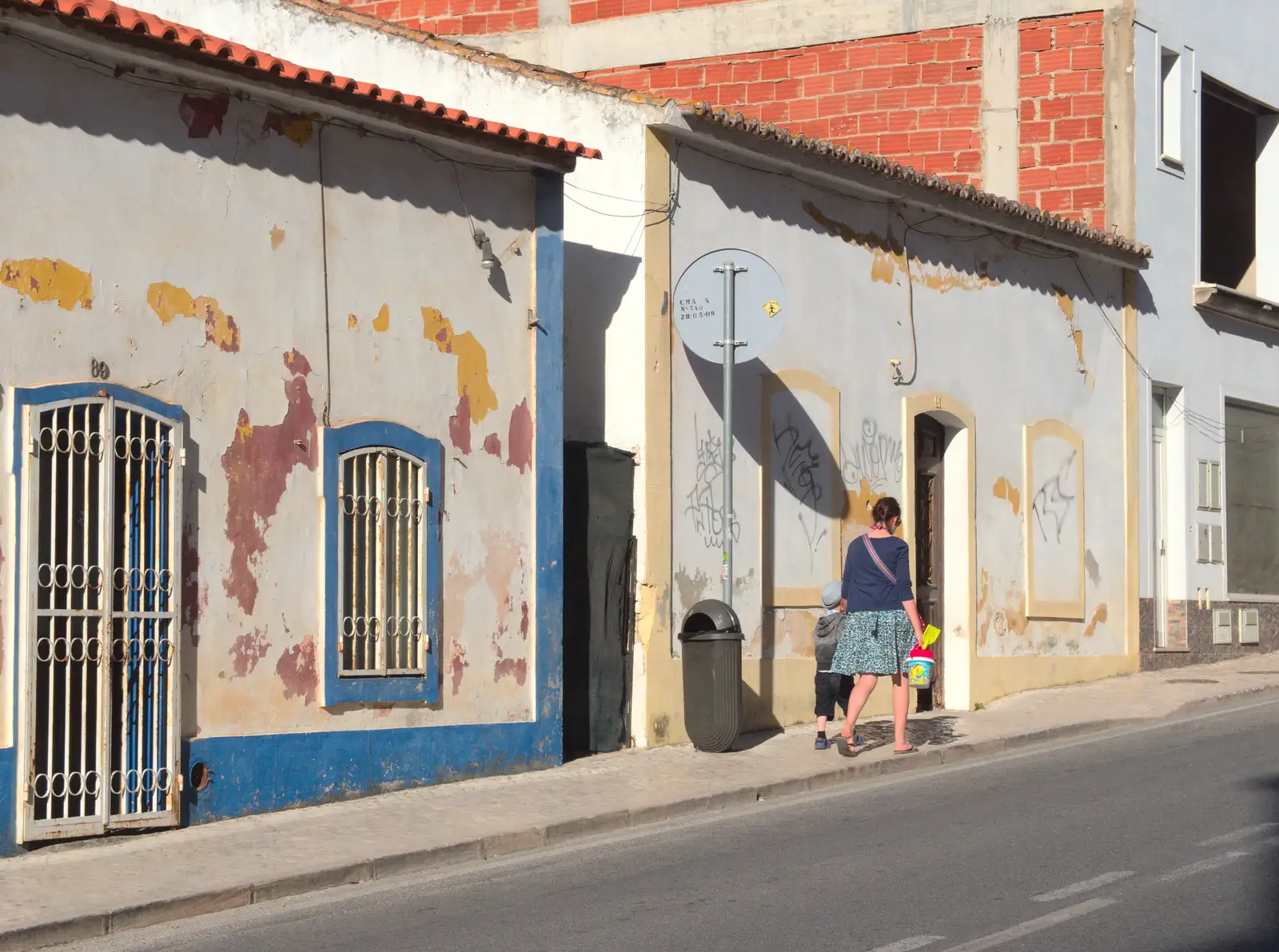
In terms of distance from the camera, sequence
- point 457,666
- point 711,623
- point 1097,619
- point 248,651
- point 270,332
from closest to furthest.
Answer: point 248,651
point 270,332
point 457,666
point 711,623
point 1097,619

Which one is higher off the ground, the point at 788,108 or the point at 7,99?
the point at 788,108

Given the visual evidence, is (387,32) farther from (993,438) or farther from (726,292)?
(993,438)

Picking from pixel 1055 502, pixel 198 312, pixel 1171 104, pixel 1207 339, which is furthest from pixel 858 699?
pixel 1207 339

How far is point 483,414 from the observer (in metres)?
12.4

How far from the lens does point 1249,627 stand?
902 inches

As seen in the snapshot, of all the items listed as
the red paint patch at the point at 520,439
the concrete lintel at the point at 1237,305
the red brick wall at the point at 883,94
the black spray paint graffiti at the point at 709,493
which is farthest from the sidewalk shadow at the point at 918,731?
the concrete lintel at the point at 1237,305

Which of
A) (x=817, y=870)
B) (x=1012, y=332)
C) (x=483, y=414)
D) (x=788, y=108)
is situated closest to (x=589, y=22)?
(x=788, y=108)

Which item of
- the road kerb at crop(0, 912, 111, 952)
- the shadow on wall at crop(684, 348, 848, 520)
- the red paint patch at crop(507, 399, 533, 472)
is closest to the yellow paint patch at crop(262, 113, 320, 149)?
the red paint patch at crop(507, 399, 533, 472)

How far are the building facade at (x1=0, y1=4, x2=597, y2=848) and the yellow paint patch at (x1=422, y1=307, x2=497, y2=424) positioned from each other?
22mm

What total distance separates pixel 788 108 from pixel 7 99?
13.2 meters

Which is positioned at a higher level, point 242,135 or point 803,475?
point 242,135

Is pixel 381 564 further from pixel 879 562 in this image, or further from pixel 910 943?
pixel 910 943

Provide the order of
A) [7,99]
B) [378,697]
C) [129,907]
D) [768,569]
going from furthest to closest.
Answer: [768,569] < [378,697] < [7,99] < [129,907]

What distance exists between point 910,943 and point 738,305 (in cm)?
706
